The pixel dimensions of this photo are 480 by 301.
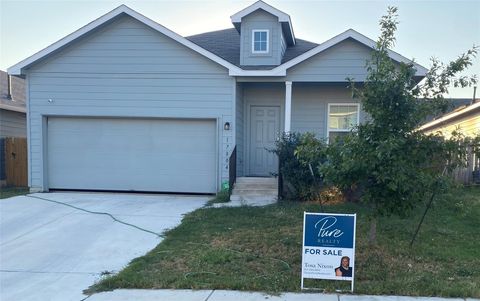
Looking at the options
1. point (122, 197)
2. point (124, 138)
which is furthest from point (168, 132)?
point (122, 197)

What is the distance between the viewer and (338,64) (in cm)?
1029

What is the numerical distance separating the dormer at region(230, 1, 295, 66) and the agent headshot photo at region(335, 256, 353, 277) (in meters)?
7.84

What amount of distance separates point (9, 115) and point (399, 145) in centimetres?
1447

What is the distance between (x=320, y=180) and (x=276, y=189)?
1.20 meters

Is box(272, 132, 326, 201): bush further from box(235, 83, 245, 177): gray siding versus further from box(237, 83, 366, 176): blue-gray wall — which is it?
box(237, 83, 366, 176): blue-gray wall

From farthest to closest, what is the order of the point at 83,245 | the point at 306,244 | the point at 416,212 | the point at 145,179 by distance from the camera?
the point at 145,179 < the point at 416,212 < the point at 83,245 < the point at 306,244

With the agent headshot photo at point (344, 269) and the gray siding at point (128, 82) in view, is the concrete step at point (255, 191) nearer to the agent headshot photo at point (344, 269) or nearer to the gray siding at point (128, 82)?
the gray siding at point (128, 82)

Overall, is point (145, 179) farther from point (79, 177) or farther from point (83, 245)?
point (83, 245)

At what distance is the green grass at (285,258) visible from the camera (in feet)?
15.1

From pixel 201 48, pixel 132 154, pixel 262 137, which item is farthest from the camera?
pixel 262 137

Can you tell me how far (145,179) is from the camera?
11.3 metres

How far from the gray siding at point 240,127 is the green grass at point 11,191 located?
6.26 m

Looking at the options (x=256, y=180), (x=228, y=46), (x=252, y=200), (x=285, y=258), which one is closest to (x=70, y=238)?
(x=285, y=258)

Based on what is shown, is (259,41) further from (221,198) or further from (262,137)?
(221,198)
